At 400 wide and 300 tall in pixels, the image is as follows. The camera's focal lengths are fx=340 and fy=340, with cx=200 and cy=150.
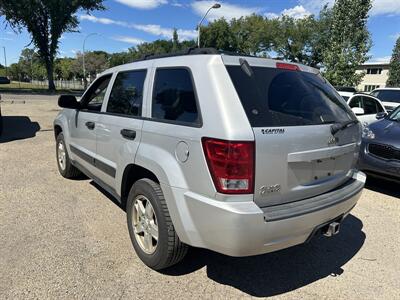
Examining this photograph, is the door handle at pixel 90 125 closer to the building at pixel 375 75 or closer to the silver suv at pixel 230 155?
the silver suv at pixel 230 155

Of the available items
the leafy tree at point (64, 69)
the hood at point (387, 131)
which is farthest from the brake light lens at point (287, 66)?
the leafy tree at point (64, 69)

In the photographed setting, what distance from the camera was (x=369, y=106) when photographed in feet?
29.6

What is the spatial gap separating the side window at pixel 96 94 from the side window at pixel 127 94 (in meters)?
0.34

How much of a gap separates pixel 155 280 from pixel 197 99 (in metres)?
1.59

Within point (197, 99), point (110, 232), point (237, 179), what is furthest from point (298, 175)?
point (110, 232)

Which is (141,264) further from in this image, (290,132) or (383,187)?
(383,187)

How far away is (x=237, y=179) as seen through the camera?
2340mm

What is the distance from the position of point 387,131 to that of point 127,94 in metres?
4.26

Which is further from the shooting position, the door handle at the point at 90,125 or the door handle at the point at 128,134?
the door handle at the point at 90,125

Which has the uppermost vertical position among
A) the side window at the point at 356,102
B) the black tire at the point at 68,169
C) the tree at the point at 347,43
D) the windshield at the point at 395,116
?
the tree at the point at 347,43

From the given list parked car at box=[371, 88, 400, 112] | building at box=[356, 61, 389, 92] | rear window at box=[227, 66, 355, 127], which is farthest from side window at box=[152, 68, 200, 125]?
building at box=[356, 61, 389, 92]

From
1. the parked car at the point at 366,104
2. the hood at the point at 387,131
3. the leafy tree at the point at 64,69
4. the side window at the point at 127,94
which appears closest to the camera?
the side window at the point at 127,94

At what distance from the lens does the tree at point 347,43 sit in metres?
22.9

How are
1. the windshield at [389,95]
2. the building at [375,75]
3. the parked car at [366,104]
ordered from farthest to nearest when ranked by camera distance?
the building at [375,75], the windshield at [389,95], the parked car at [366,104]
